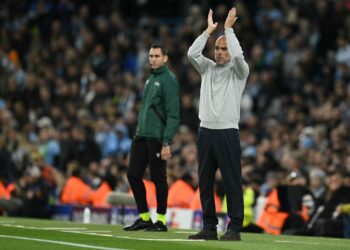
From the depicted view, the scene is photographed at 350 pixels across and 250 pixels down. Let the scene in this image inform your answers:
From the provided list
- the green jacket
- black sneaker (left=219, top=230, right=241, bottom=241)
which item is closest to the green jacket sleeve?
the green jacket

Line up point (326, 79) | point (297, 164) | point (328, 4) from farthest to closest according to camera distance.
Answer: point (328, 4)
point (326, 79)
point (297, 164)

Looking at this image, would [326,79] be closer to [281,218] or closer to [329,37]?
[329,37]

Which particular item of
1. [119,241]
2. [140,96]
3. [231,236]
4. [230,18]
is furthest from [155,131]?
[140,96]

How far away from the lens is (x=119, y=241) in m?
12.3

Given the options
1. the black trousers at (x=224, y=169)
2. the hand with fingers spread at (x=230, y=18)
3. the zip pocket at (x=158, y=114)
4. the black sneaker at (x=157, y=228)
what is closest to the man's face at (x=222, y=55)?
the hand with fingers spread at (x=230, y=18)

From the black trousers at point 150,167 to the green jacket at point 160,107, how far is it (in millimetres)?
110

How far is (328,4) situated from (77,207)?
9.18 m

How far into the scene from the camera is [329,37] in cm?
2703

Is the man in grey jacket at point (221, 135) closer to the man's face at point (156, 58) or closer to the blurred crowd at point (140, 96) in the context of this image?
the man's face at point (156, 58)

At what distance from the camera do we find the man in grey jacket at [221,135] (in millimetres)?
12859

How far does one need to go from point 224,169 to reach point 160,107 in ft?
6.18

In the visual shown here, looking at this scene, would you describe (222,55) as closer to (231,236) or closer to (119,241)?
(231,236)

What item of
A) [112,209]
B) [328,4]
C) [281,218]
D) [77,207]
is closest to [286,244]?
[281,218]

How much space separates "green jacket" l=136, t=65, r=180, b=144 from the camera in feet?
47.1
